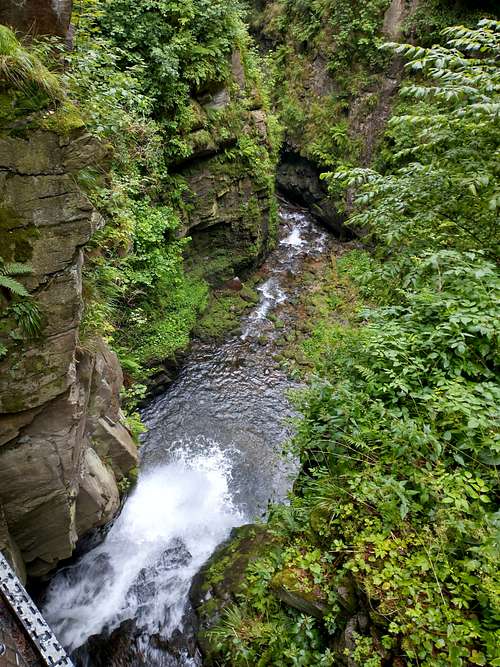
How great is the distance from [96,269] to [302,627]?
5.64m

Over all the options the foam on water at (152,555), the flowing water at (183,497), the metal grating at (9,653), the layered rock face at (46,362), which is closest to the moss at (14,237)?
the layered rock face at (46,362)

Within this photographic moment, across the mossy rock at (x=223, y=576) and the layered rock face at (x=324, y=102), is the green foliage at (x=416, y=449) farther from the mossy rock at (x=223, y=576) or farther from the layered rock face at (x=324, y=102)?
the layered rock face at (x=324, y=102)

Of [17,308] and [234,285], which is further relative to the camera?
[234,285]

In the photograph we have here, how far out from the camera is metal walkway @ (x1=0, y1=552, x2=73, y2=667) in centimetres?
268

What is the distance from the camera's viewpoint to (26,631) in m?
2.81

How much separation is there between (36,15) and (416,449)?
236 inches

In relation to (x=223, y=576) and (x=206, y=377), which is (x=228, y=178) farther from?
(x=223, y=576)

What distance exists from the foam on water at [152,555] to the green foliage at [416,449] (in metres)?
2.31

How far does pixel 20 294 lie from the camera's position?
4.06 m

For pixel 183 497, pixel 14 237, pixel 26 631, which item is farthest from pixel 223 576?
pixel 14 237

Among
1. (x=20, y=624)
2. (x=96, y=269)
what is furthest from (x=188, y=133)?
(x=20, y=624)

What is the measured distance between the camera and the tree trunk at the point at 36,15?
407 centimetres

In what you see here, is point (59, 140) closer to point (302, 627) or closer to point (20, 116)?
point (20, 116)

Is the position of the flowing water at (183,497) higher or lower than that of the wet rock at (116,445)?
lower
